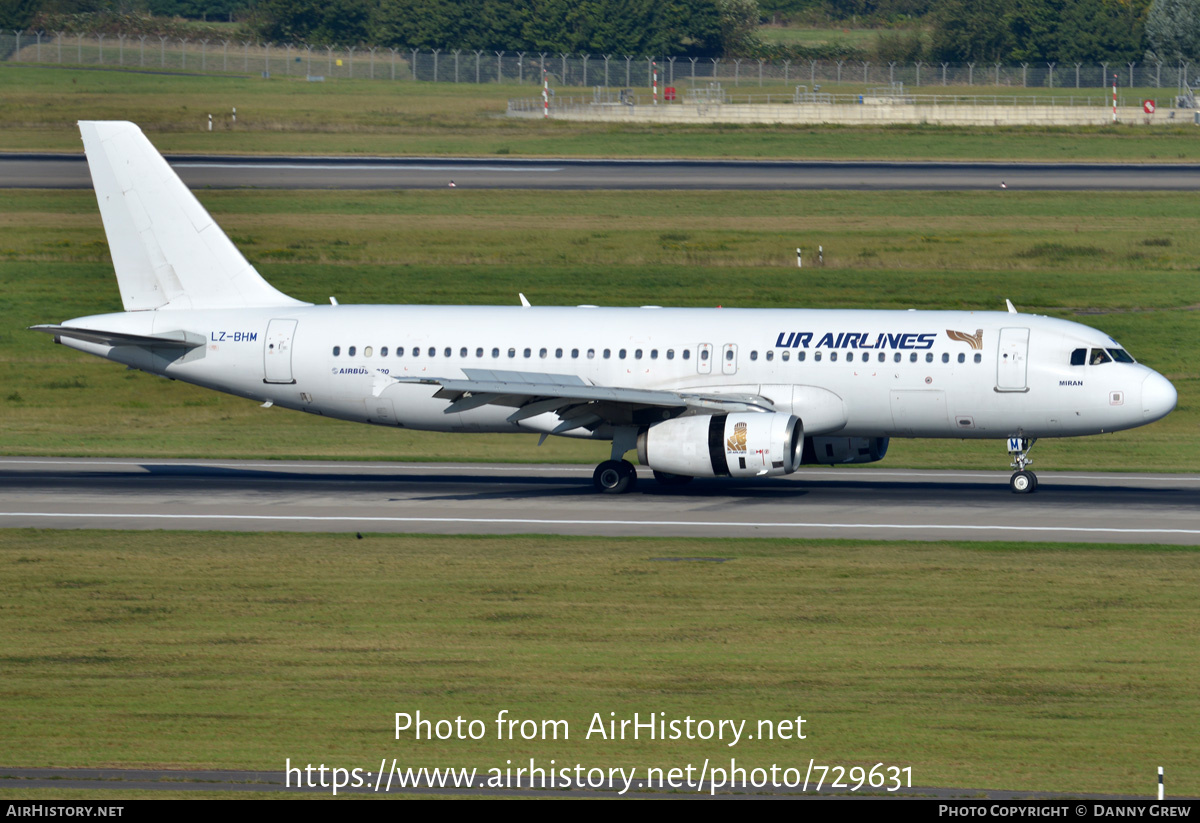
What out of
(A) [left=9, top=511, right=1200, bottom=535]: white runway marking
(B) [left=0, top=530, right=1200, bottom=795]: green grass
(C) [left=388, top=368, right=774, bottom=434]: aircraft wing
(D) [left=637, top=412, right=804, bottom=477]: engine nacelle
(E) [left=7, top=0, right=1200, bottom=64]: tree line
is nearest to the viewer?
(B) [left=0, top=530, right=1200, bottom=795]: green grass

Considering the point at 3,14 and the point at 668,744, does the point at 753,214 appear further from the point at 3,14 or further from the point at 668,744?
the point at 3,14

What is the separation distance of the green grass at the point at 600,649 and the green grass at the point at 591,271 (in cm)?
1685

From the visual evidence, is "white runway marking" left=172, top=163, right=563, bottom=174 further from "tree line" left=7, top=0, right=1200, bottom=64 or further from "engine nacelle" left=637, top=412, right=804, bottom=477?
"tree line" left=7, top=0, right=1200, bottom=64

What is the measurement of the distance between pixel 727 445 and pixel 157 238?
685 inches

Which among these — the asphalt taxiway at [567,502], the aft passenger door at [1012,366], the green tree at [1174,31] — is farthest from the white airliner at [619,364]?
the green tree at [1174,31]

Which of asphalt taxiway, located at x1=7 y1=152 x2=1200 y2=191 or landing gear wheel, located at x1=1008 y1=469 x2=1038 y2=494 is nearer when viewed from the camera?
landing gear wheel, located at x1=1008 y1=469 x2=1038 y2=494

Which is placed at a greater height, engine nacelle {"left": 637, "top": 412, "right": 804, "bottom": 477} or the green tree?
the green tree

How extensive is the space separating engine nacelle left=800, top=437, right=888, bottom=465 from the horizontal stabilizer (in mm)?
16632

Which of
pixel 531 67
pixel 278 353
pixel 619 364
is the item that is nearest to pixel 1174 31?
pixel 531 67

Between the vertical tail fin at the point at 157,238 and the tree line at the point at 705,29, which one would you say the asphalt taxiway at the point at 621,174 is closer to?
the vertical tail fin at the point at 157,238

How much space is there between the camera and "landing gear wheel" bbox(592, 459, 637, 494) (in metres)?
40.4

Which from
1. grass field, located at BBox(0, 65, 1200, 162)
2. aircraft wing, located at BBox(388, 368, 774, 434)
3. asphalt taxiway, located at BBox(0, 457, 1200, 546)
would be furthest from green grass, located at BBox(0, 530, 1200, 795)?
grass field, located at BBox(0, 65, 1200, 162)

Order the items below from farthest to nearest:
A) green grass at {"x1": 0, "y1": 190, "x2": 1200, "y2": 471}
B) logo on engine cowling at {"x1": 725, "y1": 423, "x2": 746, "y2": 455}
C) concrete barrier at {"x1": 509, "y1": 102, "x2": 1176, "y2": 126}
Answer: concrete barrier at {"x1": 509, "y1": 102, "x2": 1176, "y2": 126} → green grass at {"x1": 0, "y1": 190, "x2": 1200, "y2": 471} → logo on engine cowling at {"x1": 725, "y1": 423, "x2": 746, "y2": 455}
